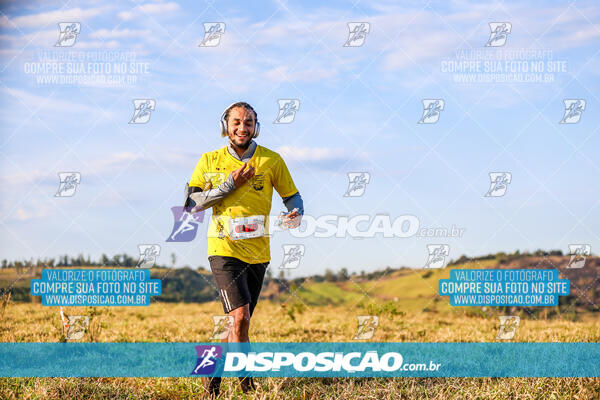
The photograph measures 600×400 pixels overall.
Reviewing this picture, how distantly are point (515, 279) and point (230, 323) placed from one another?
177 inches

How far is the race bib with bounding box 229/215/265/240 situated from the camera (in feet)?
19.7

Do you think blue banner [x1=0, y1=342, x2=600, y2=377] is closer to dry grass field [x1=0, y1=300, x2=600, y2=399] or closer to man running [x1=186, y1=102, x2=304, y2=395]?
dry grass field [x1=0, y1=300, x2=600, y2=399]

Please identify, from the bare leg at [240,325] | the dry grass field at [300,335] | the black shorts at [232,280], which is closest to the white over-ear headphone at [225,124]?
the black shorts at [232,280]

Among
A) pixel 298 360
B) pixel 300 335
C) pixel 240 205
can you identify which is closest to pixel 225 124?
pixel 240 205

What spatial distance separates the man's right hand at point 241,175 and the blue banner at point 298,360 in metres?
Answer: 1.62

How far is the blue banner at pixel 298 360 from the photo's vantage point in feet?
20.8

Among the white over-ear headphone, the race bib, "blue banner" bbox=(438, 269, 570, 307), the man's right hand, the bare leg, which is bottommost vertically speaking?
the bare leg

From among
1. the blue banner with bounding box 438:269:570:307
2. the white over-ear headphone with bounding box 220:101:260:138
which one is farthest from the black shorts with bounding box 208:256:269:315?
the blue banner with bounding box 438:269:570:307

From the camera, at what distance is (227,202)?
6.09 m

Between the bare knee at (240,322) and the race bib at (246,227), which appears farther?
the race bib at (246,227)

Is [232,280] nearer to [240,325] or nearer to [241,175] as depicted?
[240,325]

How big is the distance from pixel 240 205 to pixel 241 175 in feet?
1.03

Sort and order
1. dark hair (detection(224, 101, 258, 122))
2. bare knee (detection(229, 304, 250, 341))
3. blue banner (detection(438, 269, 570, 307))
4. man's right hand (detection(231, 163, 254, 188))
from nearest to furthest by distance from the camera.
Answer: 1. bare knee (detection(229, 304, 250, 341))
2. man's right hand (detection(231, 163, 254, 188))
3. dark hair (detection(224, 101, 258, 122))
4. blue banner (detection(438, 269, 570, 307))

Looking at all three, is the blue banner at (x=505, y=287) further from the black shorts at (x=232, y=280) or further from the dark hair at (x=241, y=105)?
the dark hair at (x=241, y=105)
